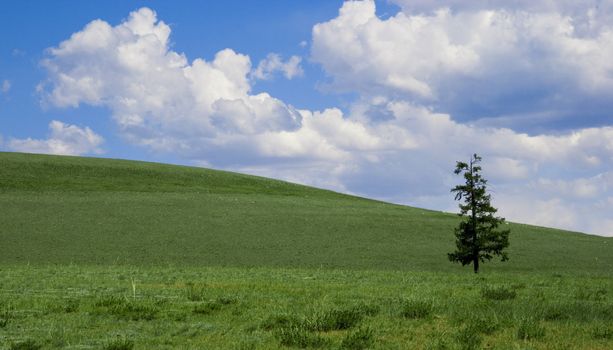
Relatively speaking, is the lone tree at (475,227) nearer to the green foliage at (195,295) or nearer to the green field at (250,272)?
the green field at (250,272)

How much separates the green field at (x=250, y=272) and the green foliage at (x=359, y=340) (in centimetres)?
3

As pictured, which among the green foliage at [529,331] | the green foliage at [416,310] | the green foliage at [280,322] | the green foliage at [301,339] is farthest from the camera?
the green foliage at [416,310]

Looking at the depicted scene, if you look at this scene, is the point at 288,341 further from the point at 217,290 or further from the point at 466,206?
the point at 466,206

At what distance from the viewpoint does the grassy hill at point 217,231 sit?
44.7 meters

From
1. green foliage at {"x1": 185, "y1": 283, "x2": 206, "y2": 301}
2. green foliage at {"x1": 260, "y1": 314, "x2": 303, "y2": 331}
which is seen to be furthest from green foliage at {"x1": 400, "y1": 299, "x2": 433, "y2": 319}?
green foliage at {"x1": 185, "y1": 283, "x2": 206, "y2": 301}

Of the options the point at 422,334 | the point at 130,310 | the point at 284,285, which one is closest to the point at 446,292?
the point at 284,285

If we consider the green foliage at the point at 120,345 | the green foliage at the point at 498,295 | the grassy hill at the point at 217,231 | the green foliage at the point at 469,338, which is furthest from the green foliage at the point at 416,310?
the grassy hill at the point at 217,231

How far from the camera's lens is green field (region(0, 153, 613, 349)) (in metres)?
12.0

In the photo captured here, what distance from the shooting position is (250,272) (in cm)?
3025

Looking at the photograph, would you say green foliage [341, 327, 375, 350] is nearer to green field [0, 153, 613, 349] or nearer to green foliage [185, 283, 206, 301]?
green field [0, 153, 613, 349]

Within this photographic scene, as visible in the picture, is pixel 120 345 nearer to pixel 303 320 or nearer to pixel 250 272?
pixel 303 320

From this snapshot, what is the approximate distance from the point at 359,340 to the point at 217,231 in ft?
147

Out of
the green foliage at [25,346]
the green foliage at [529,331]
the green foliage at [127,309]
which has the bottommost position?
the green foliage at [25,346]

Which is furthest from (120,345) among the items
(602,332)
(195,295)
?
(602,332)
